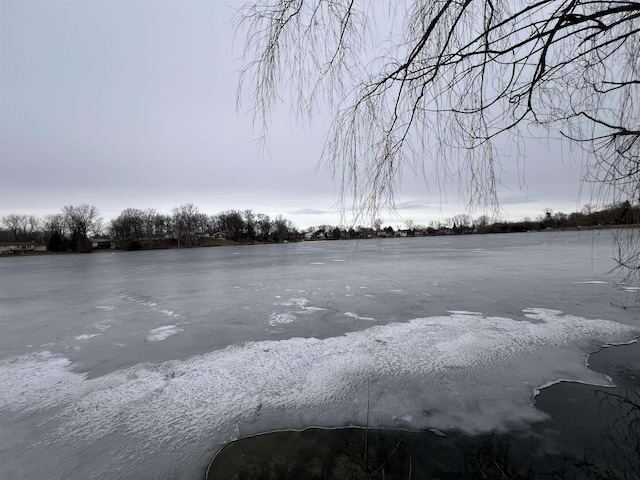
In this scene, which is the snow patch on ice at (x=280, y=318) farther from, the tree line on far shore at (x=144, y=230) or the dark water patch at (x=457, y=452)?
the tree line on far shore at (x=144, y=230)

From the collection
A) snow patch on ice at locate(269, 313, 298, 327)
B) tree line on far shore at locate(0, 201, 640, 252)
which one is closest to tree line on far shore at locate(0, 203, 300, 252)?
tree line on far shore at locate(0, 201, 640, 252)

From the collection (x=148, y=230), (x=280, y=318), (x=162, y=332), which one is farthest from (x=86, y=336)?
(x=148, y=230)

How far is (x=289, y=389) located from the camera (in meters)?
3.33

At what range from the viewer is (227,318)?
6.28 m

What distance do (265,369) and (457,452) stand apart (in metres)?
2.25

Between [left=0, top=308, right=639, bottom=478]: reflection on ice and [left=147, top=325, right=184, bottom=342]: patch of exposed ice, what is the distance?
1.12m

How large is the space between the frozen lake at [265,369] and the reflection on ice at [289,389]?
0.05ft

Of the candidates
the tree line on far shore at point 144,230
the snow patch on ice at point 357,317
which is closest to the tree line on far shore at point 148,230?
the tree line on far shore at point 144,230

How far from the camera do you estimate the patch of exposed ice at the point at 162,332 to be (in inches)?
201

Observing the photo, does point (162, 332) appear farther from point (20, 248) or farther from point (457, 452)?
point (20, 248)

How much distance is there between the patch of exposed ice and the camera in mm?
5113

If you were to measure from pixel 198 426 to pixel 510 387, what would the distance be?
3005 millimetres

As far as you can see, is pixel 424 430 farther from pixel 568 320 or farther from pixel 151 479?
pixel 568 320

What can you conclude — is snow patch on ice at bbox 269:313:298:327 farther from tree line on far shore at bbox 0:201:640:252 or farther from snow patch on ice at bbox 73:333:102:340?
tree line on far shore at bbox 0:201:640:252
